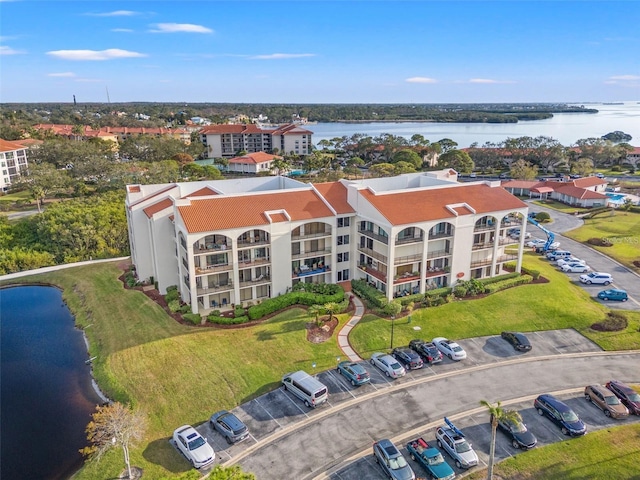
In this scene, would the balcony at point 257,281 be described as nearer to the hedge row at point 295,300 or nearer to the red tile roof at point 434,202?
the hedge row at point 295,300

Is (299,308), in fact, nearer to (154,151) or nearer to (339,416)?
(339,416)

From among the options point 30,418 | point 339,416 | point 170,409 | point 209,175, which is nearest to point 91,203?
→ point 209,175

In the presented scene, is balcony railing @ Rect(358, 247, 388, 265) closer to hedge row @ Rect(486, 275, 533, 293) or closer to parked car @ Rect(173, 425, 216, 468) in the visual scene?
hedge row @ Rect(486, 275, 533, 293)

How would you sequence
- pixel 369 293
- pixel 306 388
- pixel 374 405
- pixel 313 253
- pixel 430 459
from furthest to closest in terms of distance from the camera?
pixel 313 253 < pixel 369 293 < pixel 306 388 < pixel 374 405 < pixel 430 459

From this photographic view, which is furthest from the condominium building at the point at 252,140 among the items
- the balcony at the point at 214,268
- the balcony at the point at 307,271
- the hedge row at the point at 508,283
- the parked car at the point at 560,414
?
the parked car at the point at 560,414

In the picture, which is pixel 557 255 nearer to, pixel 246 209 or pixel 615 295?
pixel 615 295

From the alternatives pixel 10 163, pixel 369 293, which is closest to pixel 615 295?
pixel 369 293
